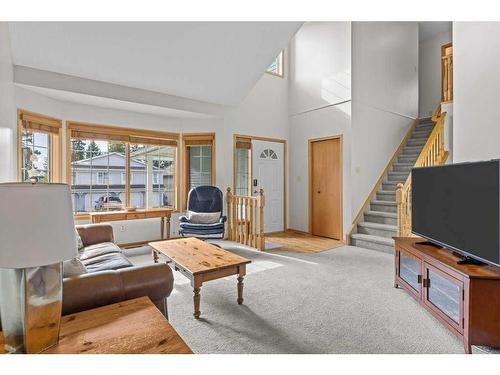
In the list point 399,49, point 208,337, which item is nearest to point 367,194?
point 399,49

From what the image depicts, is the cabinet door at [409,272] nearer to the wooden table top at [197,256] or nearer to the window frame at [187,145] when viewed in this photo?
the wooden table top at [197,256]

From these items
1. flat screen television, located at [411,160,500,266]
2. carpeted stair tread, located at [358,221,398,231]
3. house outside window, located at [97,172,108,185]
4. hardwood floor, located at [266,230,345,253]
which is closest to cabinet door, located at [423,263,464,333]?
flat screen television, located at [411,160,500,266]

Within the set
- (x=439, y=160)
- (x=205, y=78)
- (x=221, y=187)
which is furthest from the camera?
(x=221, y=187)

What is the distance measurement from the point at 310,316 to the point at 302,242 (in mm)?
2810

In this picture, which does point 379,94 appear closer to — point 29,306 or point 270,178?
point 270,178

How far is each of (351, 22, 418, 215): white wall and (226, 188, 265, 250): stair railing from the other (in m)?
1.81

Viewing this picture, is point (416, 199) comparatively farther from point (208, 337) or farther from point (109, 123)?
point (109, 123)

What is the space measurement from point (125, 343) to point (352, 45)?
5562 millimetres

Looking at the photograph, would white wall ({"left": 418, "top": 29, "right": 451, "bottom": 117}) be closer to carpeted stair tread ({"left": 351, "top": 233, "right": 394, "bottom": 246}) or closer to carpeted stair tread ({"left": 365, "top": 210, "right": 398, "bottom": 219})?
carpeted stair tread ({"left": 365, "top": 210, "right": 398, "bottom": 219})

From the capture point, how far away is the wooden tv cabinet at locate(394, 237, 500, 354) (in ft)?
5.81

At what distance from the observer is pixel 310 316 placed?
231 centimetres

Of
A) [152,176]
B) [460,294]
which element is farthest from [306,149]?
[460,294]

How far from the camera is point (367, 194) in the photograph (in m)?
5.36

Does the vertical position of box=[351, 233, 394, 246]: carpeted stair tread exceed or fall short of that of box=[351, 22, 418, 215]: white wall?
it falls short
